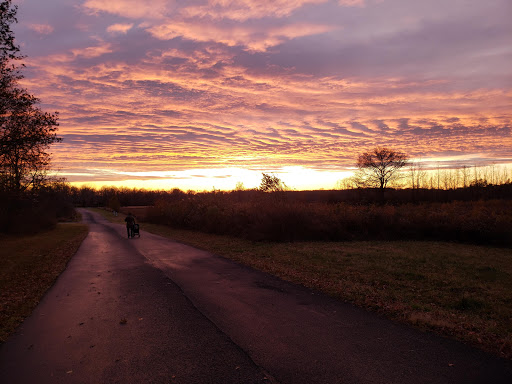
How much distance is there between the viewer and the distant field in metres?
6.15

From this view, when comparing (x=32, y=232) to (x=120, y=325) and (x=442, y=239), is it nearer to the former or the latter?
(x=120, y=325)

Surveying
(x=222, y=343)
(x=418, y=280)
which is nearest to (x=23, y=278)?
(x=222, y=343)

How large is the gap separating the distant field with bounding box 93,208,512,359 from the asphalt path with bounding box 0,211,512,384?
0.71 m

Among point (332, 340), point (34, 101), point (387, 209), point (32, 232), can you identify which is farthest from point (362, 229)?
point (32, 232)

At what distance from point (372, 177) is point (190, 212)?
2977 cm

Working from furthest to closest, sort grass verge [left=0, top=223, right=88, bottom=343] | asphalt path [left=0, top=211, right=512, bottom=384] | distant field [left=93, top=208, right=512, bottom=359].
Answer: grass verge [left=0, top=223, right=88, bottom=343] < distant field [left=93, top=208, right=512, bottom=359] < asphalt path [left=0, top=211, right=512, bottom=384]

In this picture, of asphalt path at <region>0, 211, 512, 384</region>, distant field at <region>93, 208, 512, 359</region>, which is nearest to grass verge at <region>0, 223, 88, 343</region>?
asphalt path at <region>0, 211, 512, 384</region>

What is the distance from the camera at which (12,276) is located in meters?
11.6

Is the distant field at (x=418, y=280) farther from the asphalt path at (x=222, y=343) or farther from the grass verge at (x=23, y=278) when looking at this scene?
the grass verge at (x=23, y=278)

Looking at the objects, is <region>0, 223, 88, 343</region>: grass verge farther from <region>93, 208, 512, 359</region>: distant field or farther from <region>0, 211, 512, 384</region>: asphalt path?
<region>93, 208, 512, 359</region>: distant field

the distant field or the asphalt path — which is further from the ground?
the asphalt path

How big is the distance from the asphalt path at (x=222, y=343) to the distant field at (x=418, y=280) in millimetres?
715

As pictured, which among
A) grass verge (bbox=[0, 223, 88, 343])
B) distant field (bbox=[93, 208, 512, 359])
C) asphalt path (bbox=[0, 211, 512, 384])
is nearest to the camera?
asphalt path (bbox=[0, 211, 512, 384])

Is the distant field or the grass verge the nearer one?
the distant field
